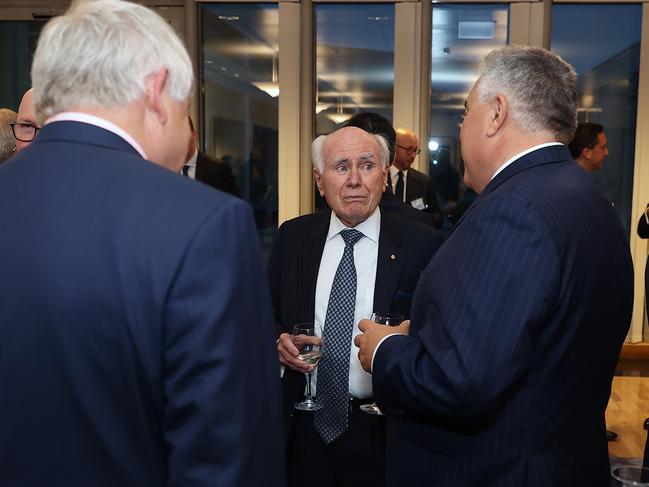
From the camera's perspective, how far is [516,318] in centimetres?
125

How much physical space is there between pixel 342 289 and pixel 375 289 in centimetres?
10

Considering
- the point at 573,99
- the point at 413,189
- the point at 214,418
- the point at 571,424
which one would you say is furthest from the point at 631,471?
the point at 413,189

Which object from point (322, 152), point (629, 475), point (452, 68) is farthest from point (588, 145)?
point (629, 475)

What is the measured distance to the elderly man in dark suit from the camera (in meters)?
1.92

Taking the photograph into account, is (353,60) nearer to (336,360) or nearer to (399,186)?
(399,186)

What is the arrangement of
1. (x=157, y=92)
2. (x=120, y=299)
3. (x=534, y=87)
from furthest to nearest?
1. (x=534, y=87)
2. (x=157, y=92)
3. (x=120, y=299)

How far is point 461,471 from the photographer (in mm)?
1386

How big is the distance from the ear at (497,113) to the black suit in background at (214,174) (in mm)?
2489

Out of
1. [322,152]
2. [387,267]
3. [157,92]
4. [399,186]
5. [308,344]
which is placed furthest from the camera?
[399,186]

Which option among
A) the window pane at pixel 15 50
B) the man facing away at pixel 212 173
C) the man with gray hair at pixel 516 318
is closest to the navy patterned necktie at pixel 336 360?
the man with gray hair at pixel 516 318

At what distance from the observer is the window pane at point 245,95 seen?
247 inches

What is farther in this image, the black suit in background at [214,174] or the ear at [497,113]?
the black suit in background at [214,174]

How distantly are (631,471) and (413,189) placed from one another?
4.01 meters

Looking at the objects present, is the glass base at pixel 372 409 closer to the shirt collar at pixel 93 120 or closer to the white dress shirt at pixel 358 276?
the white dress shirt at pixel 358 276
